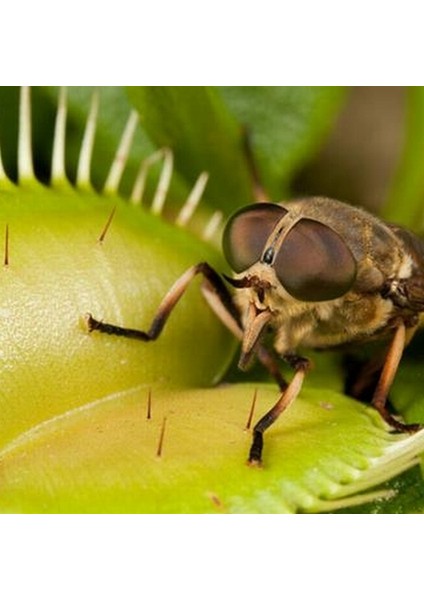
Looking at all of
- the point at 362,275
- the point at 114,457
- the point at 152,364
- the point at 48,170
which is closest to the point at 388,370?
the point at 362,275

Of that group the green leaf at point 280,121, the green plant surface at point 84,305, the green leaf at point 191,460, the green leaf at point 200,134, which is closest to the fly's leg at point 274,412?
the green leaf at point 191,460

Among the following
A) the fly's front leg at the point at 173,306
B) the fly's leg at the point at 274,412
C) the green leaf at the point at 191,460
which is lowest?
the green leaf at the point at 191,460

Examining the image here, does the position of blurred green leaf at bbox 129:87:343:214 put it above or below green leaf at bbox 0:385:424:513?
above

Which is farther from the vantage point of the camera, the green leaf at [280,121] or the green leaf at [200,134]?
the green leaf at [280,121]

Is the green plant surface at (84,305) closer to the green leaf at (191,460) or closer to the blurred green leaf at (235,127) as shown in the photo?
the green leaf at (191,460)

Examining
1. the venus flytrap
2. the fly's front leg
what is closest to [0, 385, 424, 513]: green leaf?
the venus flytrap

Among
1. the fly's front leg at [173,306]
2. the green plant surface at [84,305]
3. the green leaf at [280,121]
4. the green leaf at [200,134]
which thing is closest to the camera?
the green plant surface at [84,305]

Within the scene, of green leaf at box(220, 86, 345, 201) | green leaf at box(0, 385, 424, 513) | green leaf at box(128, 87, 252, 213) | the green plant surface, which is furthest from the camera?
green leaf at box(220, 86, 345, 201)

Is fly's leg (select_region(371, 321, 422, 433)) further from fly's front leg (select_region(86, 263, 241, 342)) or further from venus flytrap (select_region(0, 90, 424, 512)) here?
fly's front leg (select_region(86, 263, 241, 342))
